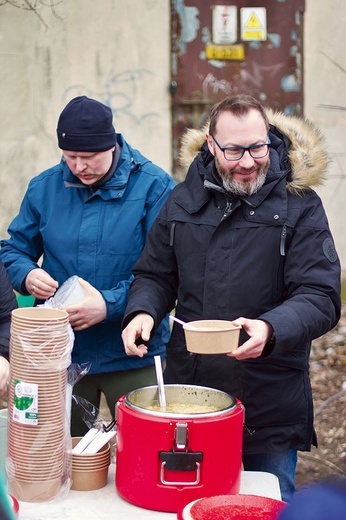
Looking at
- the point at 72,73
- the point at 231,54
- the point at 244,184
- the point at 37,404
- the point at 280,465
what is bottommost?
the point at 280,465

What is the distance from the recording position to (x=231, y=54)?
691 centimetres

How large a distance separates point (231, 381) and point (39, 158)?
4.54m

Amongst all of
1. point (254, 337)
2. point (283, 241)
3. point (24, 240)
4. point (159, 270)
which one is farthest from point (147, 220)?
point (254, 337)

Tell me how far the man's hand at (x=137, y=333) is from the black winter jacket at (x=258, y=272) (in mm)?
42

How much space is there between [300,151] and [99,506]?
1.32m

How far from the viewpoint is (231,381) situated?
2734 millimetres

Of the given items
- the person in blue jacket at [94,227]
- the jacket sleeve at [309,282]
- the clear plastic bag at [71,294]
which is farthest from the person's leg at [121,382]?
the jacket sleeve at [309,282]

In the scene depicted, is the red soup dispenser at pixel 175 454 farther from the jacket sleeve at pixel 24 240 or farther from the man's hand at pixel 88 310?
the jacket sleeve at pixel 24 240

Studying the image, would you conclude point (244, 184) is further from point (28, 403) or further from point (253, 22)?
point (253, 22)

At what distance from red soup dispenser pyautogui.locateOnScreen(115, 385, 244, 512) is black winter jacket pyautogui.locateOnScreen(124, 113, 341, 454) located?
45 cm

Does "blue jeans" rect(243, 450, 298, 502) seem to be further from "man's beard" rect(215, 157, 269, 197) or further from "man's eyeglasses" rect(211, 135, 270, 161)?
"man's eyeglasses" rect(211, 135, 270, 161)

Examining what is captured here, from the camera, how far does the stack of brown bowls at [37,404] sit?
2193 millimetres

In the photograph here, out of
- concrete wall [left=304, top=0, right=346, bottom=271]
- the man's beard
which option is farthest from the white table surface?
concrete wall [left=304, top=0, right=346, bottom=271]

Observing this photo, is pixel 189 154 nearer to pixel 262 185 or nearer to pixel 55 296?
pixel 262 185
